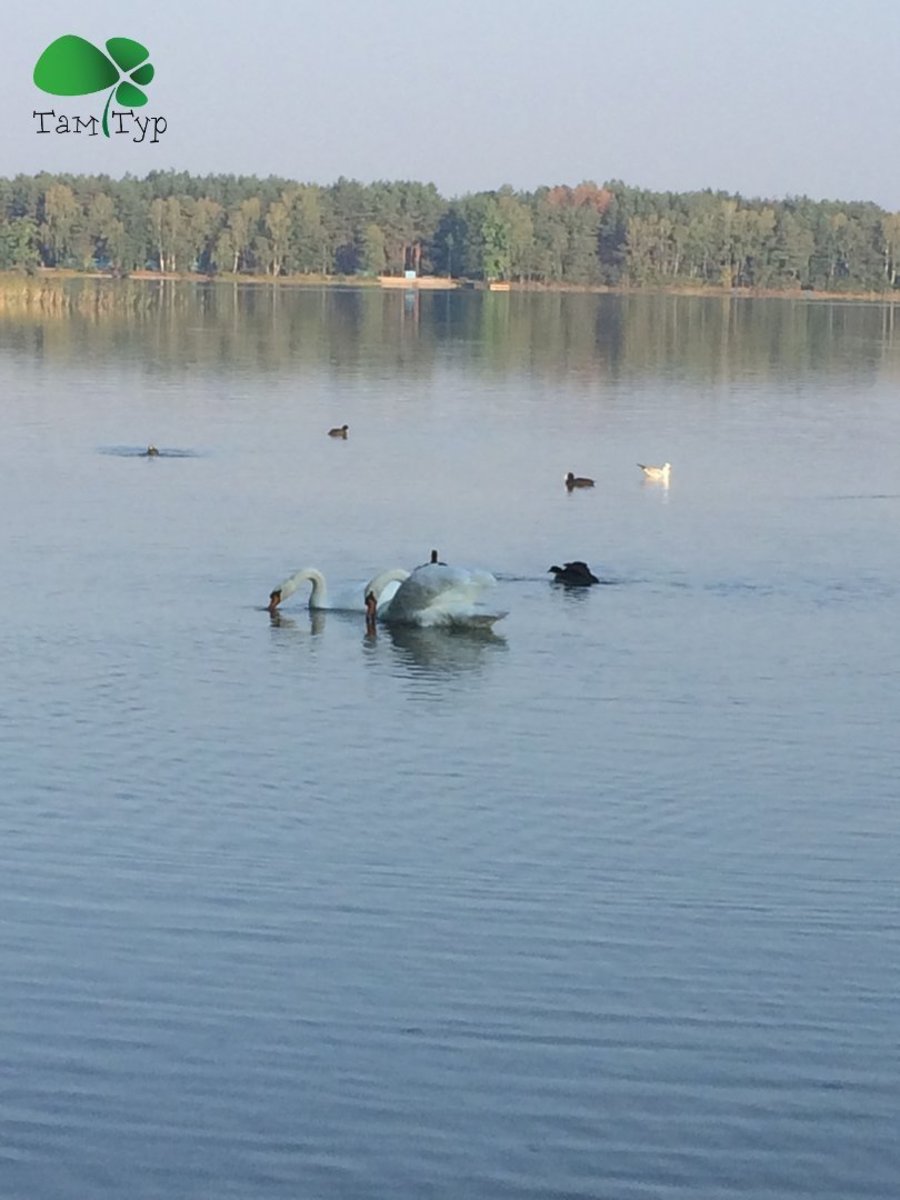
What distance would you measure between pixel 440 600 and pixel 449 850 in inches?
359

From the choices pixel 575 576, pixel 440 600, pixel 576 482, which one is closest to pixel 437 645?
pixel 440 600

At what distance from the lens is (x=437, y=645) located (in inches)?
917

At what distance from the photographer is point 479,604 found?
82.4 feet

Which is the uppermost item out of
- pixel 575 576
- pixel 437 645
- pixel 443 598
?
pixel 443 598

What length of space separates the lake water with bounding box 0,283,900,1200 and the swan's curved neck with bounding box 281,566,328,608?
17.5 inches

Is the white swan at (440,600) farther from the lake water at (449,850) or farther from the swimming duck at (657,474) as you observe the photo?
the swimming duck at (657,474)

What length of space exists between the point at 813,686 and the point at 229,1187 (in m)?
12.5

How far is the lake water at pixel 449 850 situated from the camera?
10.1 meters

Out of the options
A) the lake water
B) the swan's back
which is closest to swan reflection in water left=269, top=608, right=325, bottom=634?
the lake water

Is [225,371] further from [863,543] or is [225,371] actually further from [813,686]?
[813,686]

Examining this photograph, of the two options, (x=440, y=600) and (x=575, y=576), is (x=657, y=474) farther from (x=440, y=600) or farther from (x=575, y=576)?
(x=440, y=600)

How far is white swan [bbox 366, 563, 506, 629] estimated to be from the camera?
23.6 meters

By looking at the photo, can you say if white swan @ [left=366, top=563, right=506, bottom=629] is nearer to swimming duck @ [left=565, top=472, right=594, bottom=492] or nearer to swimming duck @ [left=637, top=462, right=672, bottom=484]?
swimming duck @ [left=565, top=472, right=594, bottom=492]

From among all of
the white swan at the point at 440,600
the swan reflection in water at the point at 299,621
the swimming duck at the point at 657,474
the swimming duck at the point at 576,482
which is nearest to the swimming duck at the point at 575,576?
the white swan at the point at 440,600
